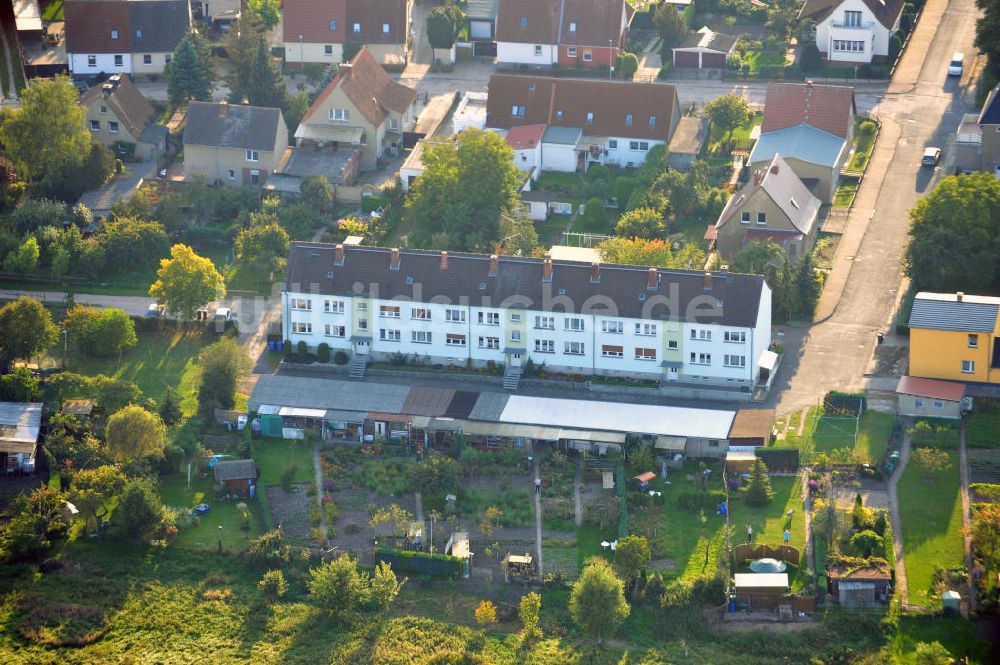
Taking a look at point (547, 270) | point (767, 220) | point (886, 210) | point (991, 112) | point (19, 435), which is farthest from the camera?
point (991, 112)

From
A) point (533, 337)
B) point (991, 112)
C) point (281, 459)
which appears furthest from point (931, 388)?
point (281, 459)

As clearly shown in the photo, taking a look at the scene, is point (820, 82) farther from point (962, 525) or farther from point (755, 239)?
A: point (962, 525)

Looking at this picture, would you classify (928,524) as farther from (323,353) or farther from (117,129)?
(117,129)

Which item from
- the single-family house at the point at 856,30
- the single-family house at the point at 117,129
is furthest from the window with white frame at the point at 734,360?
the single-family house at the point at 117,129

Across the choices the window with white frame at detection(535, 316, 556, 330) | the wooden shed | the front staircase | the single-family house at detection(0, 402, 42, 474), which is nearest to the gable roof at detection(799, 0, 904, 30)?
the window with white frame at detection(535, 316, 556, 330)

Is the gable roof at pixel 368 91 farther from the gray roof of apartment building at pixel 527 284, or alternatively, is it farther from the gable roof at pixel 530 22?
the gray roof of apartment building at pixel 527 284

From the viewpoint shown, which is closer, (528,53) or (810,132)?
(810,132)
